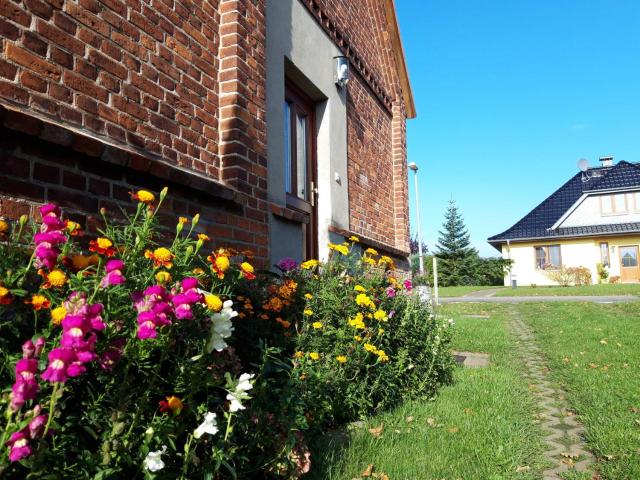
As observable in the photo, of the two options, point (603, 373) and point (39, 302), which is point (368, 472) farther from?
point (603, 373)

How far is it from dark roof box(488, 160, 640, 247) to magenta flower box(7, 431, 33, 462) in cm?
3222

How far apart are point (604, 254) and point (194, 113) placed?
3119 centimetres

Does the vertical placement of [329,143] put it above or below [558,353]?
above

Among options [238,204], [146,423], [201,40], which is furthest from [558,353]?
[146,423]

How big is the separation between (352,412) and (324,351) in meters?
0.45

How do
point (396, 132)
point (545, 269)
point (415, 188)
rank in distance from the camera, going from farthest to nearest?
point (545, 269) < point (415, 188) < point (396, 132)

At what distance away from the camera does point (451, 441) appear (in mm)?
2887

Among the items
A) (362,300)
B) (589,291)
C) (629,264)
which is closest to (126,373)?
(362,300)

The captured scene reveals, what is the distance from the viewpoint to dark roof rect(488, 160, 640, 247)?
29.3 metres

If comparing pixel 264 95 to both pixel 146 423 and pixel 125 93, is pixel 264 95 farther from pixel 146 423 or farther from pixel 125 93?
pixel 146 423

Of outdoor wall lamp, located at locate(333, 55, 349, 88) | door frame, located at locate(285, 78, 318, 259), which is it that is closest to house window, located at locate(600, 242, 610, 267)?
outdoor wall lamp, located at locate(333, 55, 349, 88)

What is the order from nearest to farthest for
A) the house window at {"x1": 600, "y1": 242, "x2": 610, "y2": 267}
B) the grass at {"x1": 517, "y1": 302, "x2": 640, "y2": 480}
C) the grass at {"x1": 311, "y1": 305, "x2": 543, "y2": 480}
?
the grass at {"x1": 311, "y1": 305, "x2": 543, "y2": 480} < the grass at {"x1": 517, "y1": 302, "x2": 640, "y2": 480} < the house window at {"x1": 600, "y1": 242, "x2": 610, "y2": 267}

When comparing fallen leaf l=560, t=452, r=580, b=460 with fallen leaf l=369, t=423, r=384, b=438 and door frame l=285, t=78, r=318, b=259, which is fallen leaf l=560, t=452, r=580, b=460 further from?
door frame l=285, t=78, r=318, b=259

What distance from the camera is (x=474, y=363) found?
561 cm
